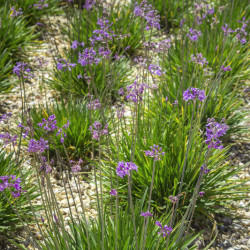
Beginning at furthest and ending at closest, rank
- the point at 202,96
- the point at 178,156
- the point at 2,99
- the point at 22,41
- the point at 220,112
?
the point at 22,41
the point at 2,99
the point at 220,112
the point at 178,156
the point at 202,96

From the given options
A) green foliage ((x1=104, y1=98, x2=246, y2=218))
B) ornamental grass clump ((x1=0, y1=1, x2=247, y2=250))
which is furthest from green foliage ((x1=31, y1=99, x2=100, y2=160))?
green foliage ((x1=104, y1=98, x2=246, y2=218))

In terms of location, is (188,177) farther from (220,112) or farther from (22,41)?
(22,41)

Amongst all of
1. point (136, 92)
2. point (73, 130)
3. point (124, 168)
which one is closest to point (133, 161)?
point (73, 130)

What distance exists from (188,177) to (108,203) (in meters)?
0.85

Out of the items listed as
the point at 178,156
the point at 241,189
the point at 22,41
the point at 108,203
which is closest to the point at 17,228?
the point at 108,203

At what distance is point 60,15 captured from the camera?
22.7 feet

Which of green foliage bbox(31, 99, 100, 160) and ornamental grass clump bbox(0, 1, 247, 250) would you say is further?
green foliage bbox(31, 99, 100, 160)

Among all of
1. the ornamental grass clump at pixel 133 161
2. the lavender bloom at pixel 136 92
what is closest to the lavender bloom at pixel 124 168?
the ornamental grass clump at pixel 133 161

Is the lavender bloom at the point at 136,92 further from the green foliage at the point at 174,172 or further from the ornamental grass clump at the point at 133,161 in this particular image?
the green foliage at the point at 174,172

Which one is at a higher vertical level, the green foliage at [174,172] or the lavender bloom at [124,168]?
the lavender bloom at [124,168]

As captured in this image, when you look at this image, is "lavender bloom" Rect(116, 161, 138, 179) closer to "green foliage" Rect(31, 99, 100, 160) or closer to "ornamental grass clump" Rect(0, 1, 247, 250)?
"ornamental grass clump" Rect(0, 1, 247, 250)

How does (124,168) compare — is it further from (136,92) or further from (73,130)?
(73,130)

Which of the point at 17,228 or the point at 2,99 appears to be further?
the point at 2,99

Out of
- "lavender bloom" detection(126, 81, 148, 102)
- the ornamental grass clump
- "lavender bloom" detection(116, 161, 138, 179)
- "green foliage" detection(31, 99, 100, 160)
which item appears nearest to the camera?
"lavender bloom" detection(116, 161, 138, 179)
